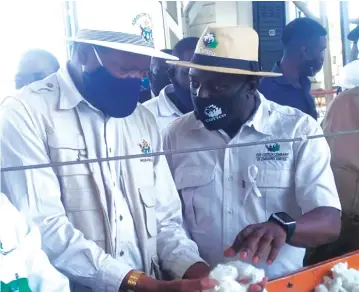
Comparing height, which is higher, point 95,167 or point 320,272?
point 95,167

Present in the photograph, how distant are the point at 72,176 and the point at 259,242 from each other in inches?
18.0

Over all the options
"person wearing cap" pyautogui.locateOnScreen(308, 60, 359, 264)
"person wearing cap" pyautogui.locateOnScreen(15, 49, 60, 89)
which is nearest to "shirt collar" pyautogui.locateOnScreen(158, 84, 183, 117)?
"person wearing cap" pyautogui.locateOnScreen(15, 49, 60, 89)

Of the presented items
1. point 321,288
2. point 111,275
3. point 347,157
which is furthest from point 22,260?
point 347,157

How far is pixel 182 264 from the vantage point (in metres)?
1.31

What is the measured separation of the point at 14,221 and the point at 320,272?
0.71 m

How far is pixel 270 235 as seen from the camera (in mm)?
1211

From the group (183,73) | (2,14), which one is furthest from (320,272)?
(183,73)

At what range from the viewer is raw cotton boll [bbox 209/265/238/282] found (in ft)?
3.48

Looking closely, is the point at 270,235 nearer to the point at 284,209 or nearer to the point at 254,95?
the point at 284,209

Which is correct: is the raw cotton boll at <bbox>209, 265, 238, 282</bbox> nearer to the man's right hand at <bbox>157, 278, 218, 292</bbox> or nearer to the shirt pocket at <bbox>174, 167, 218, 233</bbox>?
the man's right hand at <bbox>157, 278, 218, 292</bbox>

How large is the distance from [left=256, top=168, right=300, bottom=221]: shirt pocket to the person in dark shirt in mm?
982

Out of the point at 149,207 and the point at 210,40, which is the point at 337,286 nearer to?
the point at 149,207

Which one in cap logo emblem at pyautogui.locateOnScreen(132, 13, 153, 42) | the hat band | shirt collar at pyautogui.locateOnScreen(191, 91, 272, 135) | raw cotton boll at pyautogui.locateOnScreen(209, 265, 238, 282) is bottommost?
raw cotton boll at pyautogui.locateOnScreen(209, 265, 238, 282)

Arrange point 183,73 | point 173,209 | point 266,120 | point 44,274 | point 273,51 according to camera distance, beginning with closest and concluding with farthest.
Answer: point 44,274, point 173,209, point 266,120, point 183,73, point 273,51
